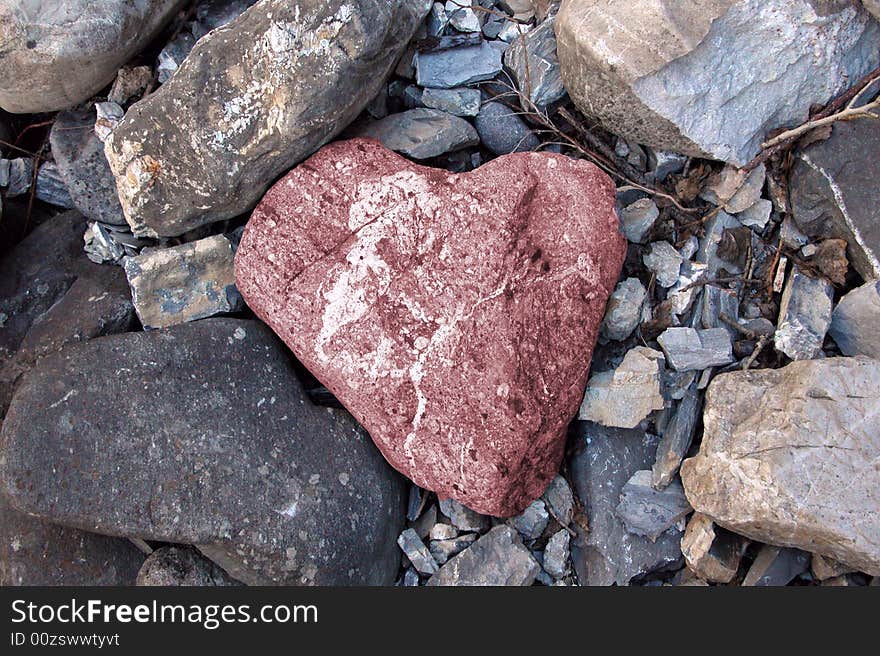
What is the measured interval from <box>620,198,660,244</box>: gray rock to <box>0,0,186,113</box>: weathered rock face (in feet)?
5.75

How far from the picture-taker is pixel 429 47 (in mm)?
2658

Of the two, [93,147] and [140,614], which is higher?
[93,147]

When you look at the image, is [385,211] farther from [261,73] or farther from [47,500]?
[47,500]

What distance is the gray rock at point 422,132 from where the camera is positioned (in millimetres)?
2562

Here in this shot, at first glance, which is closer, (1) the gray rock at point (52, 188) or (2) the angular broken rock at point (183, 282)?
(2) the angular broken rock at point (183, 282)

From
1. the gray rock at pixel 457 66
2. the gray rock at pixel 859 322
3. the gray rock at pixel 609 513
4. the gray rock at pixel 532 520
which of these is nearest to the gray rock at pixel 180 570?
the gray rock at pixel 532 520

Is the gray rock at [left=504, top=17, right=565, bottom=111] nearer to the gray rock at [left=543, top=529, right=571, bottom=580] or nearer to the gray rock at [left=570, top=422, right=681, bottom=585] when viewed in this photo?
the gray rock at [left=570, top=422, right=681, bottom=585]

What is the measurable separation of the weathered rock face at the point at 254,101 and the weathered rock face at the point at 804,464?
158cm

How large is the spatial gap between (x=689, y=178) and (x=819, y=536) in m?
1.23

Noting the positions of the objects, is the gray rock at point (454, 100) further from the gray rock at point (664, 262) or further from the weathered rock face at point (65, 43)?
the weathered rock face at point (65, 43)

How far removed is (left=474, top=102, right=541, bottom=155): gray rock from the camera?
8.80ft

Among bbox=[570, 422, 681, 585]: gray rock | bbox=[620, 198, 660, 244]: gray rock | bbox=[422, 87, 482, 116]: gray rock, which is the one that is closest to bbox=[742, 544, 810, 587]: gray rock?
bbox=[570, 422, 681, 585]: gray rock

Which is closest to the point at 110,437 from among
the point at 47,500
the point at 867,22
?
the point at 47,500

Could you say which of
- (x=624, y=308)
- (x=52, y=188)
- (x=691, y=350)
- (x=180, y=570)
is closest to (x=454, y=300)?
(x=624, y=308)
